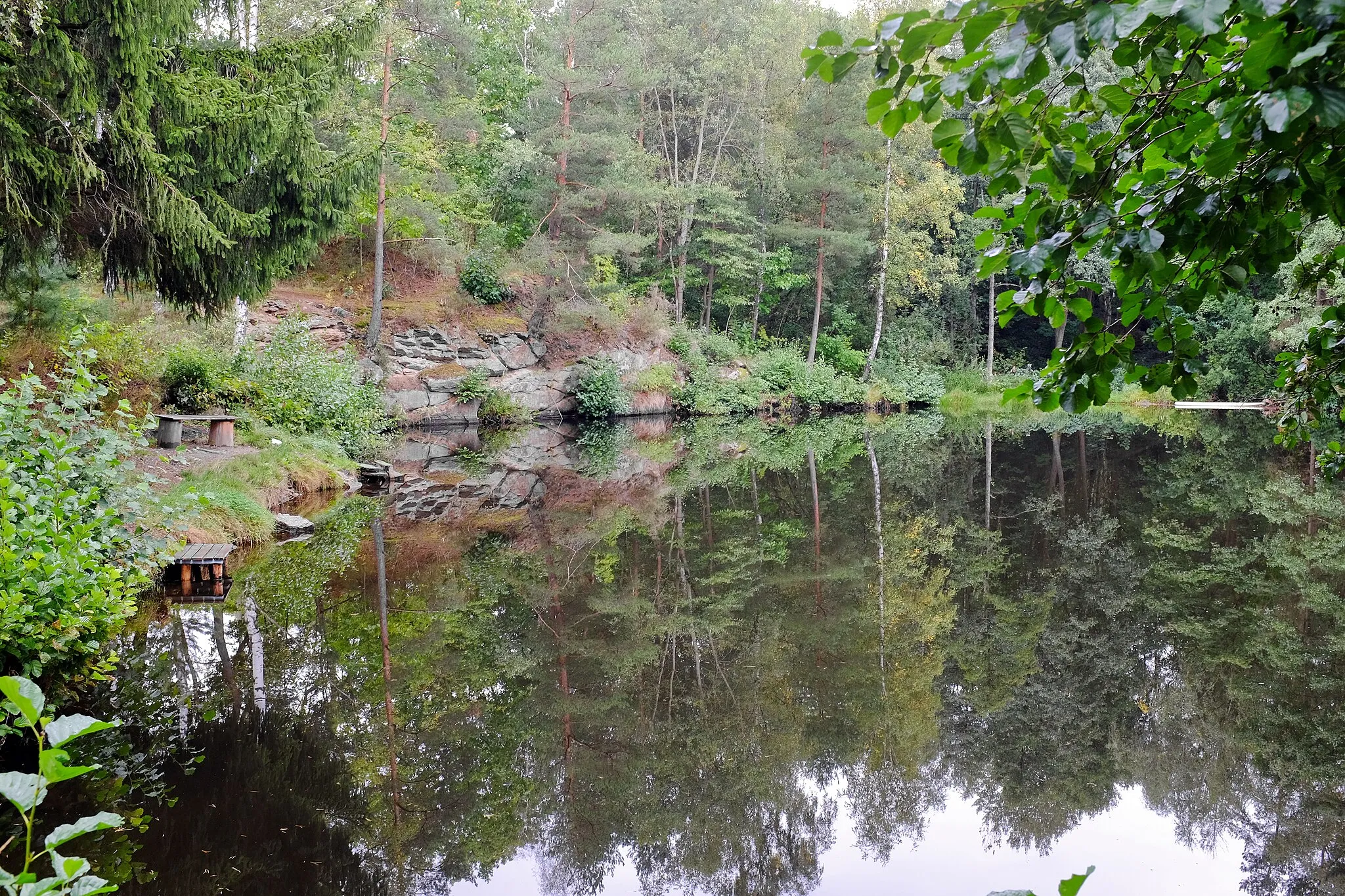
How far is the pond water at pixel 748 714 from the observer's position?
142 inches

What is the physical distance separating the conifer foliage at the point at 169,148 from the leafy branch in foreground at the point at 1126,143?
7744 mm

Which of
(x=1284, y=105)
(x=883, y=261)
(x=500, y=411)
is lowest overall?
(x=500, y=411)

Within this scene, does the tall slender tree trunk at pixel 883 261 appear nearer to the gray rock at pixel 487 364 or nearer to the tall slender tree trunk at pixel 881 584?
the gray rock at pixel 487 364

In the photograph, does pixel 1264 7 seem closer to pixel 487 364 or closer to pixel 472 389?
pixel 472 389

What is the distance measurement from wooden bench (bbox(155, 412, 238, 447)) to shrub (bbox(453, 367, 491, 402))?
12.0m

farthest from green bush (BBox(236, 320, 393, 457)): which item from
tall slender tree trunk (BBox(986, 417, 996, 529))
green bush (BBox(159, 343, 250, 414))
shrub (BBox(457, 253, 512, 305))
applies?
tall slender tree trunk (BBox(986, 417, 996, 529))

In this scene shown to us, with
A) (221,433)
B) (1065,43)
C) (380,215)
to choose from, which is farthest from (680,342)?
(1065,43)

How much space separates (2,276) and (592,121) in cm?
1948

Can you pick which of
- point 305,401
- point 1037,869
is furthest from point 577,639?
point 305,401

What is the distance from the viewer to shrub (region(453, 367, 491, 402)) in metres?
23.6

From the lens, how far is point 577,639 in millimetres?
6211

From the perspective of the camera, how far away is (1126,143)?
1.63 metres

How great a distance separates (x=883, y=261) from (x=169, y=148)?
2635 cm

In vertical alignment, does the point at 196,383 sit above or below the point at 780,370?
below
